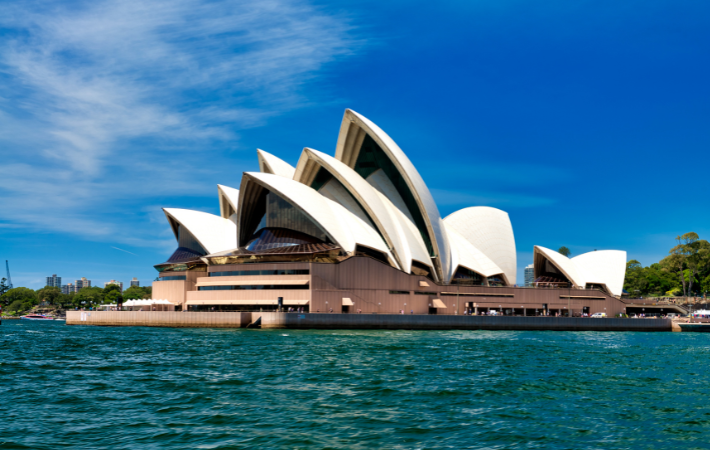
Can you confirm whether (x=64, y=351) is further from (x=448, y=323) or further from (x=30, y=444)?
(x=448, y=323)

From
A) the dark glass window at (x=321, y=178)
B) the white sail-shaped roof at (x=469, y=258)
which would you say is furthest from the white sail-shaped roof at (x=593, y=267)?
the dark glass window at (x=321, y=178)

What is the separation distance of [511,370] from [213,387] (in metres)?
11.4

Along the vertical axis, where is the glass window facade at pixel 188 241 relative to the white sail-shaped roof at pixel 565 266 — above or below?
above

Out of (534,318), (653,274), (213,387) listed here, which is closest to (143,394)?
(213,387)

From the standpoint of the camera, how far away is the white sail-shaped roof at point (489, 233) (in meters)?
79.8

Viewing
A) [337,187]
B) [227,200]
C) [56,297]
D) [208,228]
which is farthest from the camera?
[56,297]

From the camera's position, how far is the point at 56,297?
6727 inches

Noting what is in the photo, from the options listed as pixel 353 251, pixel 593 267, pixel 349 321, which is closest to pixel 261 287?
pixel 353 251

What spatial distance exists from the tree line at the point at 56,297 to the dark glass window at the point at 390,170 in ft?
338

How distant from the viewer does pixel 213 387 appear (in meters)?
17.5

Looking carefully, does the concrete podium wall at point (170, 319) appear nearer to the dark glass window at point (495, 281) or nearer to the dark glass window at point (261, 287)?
the dark glass window at point (261, 287)

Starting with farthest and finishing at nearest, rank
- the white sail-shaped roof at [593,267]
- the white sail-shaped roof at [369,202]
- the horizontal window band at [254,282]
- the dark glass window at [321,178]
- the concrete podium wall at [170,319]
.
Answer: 1. the white sail-shaped roof at [593,267]
2. the dark glass window at [321,178]
3. the white sail-shaped roof at [369,202]
4. the horizontal window band at [254,282]
5. the concrete podium wall at [170,319]

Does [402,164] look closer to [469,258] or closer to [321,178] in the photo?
[321,178]

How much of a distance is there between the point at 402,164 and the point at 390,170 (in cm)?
398
